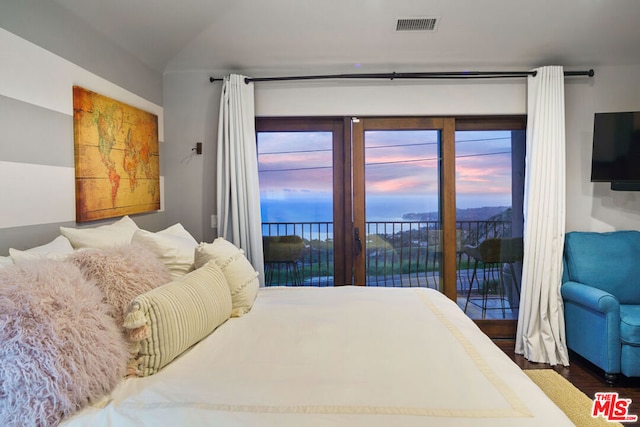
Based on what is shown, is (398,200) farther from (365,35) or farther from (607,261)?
(607,261)

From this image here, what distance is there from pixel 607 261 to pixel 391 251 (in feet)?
5.78

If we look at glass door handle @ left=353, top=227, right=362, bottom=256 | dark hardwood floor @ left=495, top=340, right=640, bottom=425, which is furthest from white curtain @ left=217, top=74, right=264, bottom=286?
dark hardwood floor @ left=495, top=340, right=640, bottom=425

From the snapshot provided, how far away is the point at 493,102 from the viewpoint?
3.52 m

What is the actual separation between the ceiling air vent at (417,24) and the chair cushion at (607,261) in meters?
Result: 2.10

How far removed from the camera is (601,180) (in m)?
3.28

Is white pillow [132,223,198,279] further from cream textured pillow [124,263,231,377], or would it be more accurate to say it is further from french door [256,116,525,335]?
french door [256,116,525,335]

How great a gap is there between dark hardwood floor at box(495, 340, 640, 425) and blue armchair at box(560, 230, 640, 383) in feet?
0.31

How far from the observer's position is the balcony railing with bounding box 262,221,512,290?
371 centimetres

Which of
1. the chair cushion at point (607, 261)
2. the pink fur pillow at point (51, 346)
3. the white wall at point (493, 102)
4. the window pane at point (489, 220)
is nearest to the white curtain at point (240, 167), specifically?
the white wall at point (493, 102)

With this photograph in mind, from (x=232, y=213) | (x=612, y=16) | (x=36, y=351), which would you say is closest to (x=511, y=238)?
(x=612, y=16)

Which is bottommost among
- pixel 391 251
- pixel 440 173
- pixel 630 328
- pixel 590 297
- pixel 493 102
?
pixel 630 328

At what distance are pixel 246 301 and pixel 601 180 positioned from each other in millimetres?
3014

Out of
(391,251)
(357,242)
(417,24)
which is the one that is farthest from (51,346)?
(417,24)

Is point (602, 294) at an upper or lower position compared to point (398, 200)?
lower
